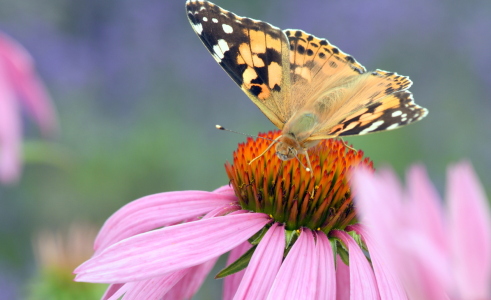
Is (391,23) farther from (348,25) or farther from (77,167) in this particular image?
(77,167)

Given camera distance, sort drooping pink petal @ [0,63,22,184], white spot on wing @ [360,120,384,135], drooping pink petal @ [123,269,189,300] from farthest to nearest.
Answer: drooping pink petal @ [0,63,22,184]
white spot on wing @ [360,120,384,135]
drooping pink petal @ [123,269,189,300]

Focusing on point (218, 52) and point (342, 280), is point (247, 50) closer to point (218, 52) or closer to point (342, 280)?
point (218, 52)

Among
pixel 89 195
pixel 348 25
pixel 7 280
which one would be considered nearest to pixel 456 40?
pixel 348 25

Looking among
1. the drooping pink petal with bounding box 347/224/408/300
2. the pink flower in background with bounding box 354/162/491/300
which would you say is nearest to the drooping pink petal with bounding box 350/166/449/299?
the pink flower in background with bounding box 354/162/491/300

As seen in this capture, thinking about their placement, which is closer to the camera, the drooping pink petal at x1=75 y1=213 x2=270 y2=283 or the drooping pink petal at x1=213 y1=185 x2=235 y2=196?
the drooping pink petal at x1=75 y1=213 x2=270 y2=283

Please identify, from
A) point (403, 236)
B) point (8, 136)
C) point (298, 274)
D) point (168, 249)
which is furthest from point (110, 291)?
point (403, 236)

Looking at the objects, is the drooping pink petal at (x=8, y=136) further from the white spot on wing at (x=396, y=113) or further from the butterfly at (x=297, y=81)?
the white spot on wing at (x=396, y=113)

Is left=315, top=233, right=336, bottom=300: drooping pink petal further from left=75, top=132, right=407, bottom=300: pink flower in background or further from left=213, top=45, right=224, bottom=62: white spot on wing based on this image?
left=213, top=45, right=224, bottom=62: white spot on wing

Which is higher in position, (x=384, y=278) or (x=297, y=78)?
(x=297, y=78)
